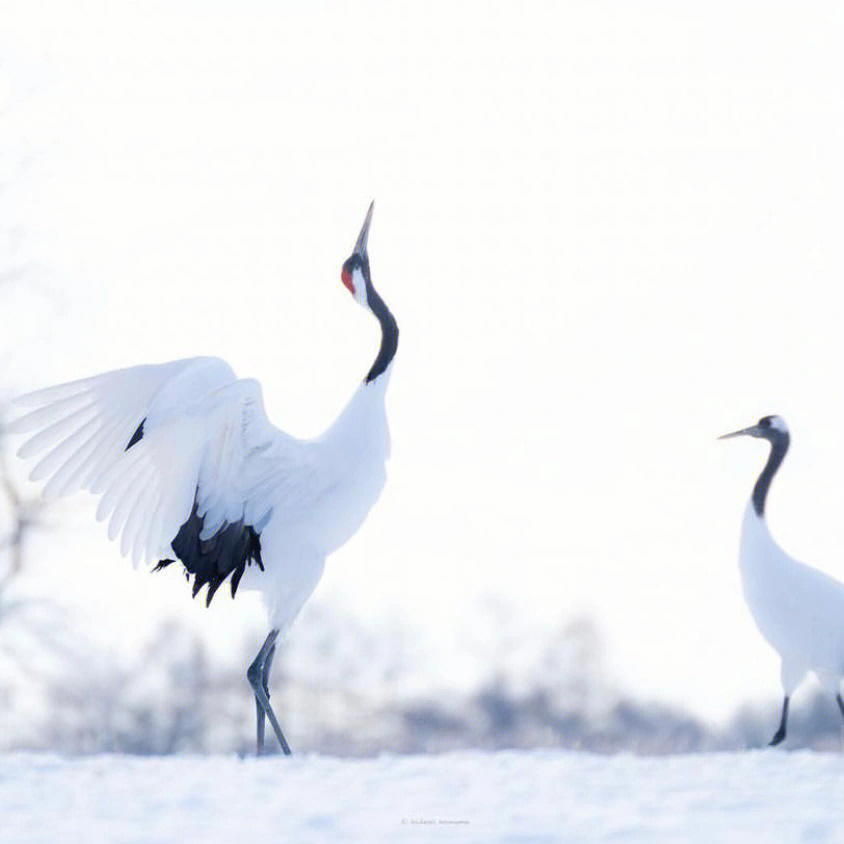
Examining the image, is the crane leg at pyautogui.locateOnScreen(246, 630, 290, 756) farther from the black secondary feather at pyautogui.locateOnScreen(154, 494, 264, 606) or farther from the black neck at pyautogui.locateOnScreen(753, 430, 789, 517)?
the black neck at pyautogui.locateOnScreen(753, 430, 789, 517)

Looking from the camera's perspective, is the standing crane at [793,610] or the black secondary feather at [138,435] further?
the standing crane at [793,610]

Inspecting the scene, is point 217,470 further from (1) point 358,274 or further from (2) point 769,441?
(2) point 769,441

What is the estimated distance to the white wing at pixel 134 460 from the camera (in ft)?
21.8

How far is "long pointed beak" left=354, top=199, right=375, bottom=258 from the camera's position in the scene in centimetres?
738

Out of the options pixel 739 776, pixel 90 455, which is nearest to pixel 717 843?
pixel 739 776

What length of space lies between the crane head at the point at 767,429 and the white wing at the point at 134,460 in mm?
3207

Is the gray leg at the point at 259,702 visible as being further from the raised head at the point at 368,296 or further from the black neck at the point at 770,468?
the black neck at the point at 770,468

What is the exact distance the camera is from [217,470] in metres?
6.68

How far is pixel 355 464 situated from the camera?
690 cm

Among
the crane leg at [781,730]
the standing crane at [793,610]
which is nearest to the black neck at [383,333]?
the standing crane at [793,610]

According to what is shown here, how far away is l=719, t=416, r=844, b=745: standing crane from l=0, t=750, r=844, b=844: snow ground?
5.63 feet

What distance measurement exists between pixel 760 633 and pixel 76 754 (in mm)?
3357

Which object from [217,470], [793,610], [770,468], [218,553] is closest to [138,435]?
[217,470]

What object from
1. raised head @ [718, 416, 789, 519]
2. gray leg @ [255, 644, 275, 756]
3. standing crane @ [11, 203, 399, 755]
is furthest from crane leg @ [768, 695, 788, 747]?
gray leg @ [255, 644, 275, 756]
